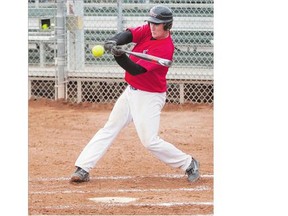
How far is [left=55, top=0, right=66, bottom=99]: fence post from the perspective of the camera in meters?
11.4

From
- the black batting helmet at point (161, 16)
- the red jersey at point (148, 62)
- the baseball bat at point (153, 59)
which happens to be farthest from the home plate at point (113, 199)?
the black batting helmet at point (161, 16)

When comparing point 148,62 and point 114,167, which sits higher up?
point 148,62

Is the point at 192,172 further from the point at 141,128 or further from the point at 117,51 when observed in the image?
the point at 117,51

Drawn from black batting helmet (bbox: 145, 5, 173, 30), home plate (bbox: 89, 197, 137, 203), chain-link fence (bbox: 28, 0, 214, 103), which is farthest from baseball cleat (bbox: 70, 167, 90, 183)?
chain-link fence (bbox: 28, 0, 214, 103)

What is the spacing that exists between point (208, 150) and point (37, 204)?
2.62m

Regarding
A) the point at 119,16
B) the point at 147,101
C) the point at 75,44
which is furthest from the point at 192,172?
the point at 75,44

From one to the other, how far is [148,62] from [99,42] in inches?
200

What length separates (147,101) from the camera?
698 cm

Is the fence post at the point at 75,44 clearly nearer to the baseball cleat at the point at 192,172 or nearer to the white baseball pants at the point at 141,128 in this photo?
the white baseball pants at the point at 141,128

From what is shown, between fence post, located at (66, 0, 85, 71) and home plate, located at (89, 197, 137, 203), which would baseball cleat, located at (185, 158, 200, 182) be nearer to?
home plate, located at (89, 197, 137, 203)

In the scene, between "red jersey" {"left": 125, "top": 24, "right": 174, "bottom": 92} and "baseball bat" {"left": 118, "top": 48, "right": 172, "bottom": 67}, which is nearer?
"baseball bat" {"left": 118, "top": 48, "right": 172, "bottom": 67}

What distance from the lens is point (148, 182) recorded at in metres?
7.18

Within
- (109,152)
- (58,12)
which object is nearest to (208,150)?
(109,152)

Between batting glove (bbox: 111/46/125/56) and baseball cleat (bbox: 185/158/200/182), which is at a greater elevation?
batting glove (bbox: 111/46/125/56)
